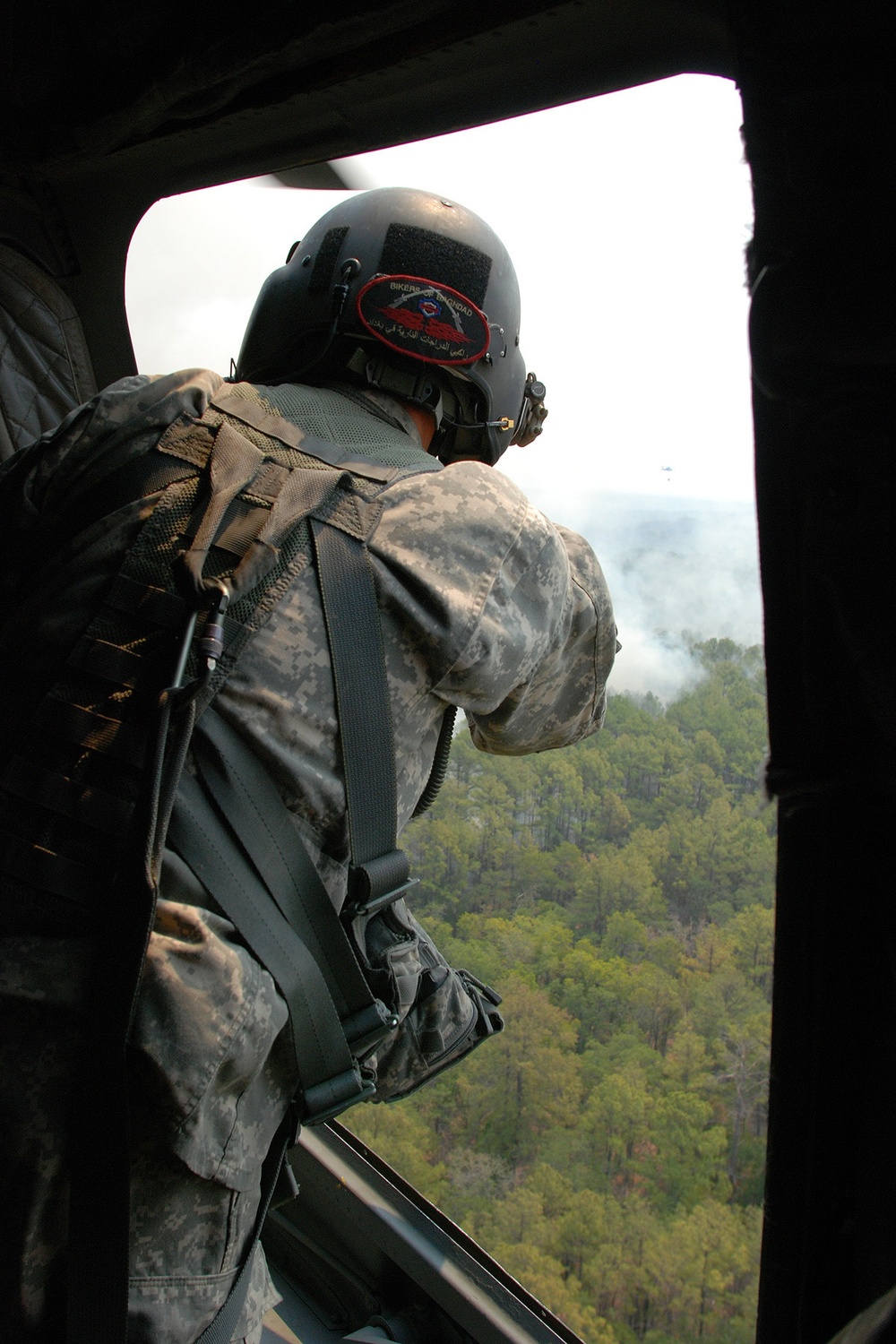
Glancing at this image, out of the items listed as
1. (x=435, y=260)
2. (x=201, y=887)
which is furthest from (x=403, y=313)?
(x=201, y=887)

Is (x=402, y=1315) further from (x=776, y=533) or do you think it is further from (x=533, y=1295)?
(x=776, y=533)

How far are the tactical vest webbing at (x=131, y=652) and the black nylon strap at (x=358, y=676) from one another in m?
0.04

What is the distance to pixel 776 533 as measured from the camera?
75 centimetres

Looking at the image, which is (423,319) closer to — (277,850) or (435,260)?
(435,260)

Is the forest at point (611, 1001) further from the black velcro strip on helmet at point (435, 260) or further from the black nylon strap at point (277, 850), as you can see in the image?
the black velcro strip on helmet at point (435, 260)

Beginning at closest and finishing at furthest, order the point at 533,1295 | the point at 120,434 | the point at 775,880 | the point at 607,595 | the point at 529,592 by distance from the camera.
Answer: the point at 775,880 → the point at 120,434 → the point at 529,592 → the point at 607,595 → the point at 533,1295

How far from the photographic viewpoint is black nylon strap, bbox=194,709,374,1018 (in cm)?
118

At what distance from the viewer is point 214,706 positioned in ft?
3.92

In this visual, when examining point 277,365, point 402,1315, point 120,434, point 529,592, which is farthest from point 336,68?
point 402,1315

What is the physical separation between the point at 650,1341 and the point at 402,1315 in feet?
1.98

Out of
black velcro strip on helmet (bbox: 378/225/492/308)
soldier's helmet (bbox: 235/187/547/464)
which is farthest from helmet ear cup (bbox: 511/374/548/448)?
black velcro strip on helmet (bbox: 378/225/492/308)

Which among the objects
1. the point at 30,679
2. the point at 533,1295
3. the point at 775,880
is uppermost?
the point at 30,679

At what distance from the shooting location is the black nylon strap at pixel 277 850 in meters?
1.18

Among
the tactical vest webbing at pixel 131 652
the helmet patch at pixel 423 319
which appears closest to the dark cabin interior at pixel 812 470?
the helmet patch at pixel 423 319
